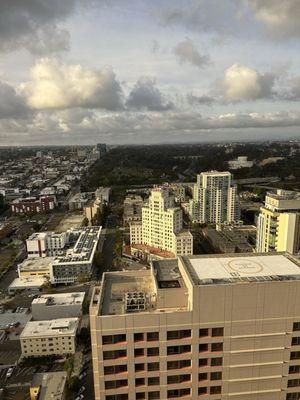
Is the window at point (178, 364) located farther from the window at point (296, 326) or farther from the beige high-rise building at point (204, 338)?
the window at point (296, 326)

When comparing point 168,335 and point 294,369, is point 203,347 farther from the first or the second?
point 294,369

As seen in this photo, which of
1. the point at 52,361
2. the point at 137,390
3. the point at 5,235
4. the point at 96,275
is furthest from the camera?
→ the point at 5,235

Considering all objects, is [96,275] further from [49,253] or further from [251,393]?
[251,393]

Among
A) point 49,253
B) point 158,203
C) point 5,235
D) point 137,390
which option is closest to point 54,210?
point 5,235

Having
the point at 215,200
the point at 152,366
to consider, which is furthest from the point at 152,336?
the point at 215,200

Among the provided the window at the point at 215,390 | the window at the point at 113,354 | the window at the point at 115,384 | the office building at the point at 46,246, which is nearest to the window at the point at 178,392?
the window at the point at 215,390

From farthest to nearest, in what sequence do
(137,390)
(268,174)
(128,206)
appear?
(268,174) → (128,206) → (137,390)

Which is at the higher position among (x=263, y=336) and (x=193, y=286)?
(x=193, y=286)
